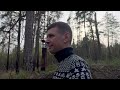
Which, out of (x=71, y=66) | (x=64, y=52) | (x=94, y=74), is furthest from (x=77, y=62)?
(x=94, y=74)

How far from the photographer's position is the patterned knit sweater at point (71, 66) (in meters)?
1.27

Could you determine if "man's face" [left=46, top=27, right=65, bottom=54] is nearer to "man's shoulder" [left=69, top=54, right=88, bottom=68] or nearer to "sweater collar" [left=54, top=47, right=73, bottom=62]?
"sweater collar" [left=54, top=47, right=73, bottom=62]

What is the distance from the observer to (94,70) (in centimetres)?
841

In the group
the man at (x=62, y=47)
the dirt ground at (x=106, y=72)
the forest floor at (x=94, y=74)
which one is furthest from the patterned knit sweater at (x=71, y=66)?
the dirt ground at (x=106, y=72)

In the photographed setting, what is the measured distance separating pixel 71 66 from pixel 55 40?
0.23 m

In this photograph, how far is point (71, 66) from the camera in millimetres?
1371

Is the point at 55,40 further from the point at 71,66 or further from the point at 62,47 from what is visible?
the point at 71,66

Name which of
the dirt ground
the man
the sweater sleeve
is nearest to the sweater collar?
the man

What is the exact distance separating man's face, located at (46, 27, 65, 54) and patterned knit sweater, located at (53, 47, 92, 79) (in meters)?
0.04

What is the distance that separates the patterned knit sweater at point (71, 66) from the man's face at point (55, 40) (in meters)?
0.04
